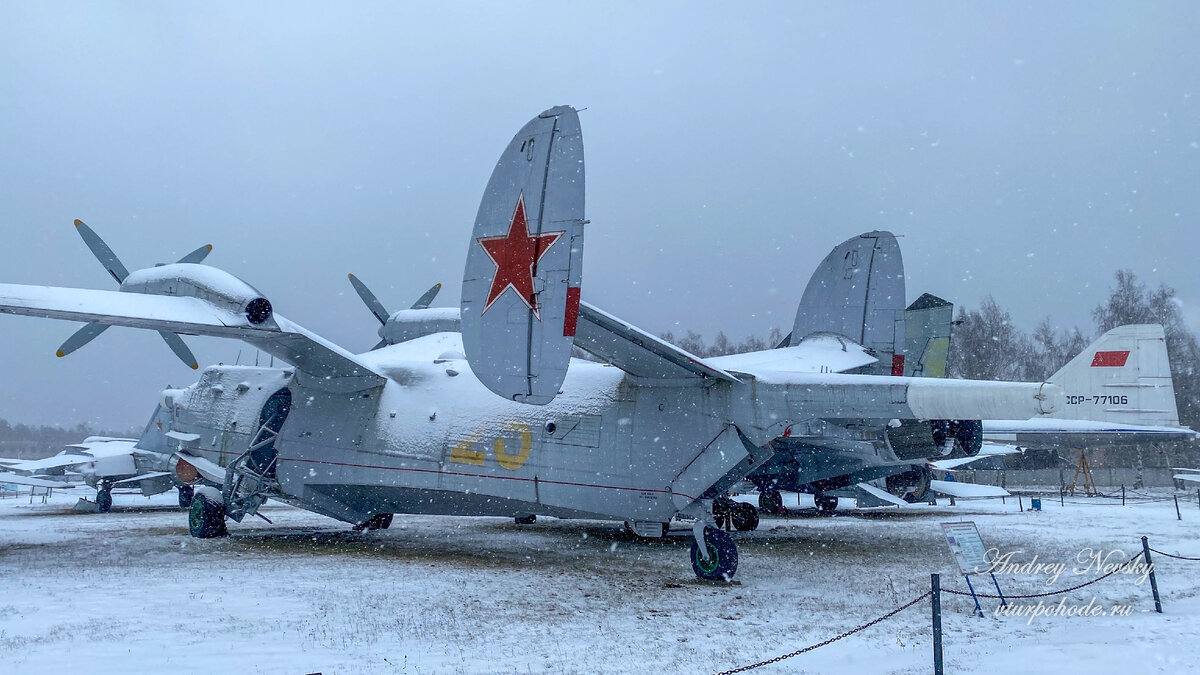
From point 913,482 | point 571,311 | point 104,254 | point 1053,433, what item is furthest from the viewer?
point 913,482

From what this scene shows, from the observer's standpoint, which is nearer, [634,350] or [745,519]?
[634,350]

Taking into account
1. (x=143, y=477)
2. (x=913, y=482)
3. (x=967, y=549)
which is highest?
(x=913, y=482)

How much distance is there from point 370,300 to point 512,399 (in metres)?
11.3

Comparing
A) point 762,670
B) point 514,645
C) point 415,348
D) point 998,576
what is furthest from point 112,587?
point 998,576

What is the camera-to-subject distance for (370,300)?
18766 millimetres

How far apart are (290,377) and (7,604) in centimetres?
771

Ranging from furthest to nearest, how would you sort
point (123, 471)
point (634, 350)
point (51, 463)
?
point (51, 463), point (123, 471), point (634, 350)

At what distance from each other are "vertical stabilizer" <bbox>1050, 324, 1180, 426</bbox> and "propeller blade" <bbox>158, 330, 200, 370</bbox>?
49.7 feet

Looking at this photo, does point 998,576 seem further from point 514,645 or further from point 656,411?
point 514,645

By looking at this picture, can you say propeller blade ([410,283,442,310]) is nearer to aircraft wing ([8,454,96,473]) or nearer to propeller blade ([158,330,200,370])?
propeller blade ([158,330,200,370])

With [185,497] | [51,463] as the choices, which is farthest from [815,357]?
[51,463]

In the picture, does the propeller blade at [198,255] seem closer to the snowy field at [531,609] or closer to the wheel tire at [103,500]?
the snowy field at [531,609]

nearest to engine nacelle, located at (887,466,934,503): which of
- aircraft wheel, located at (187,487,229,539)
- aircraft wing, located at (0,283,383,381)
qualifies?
aircraft wing, located at (0,283,383,381)

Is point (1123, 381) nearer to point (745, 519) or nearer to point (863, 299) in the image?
point (863, 299)
